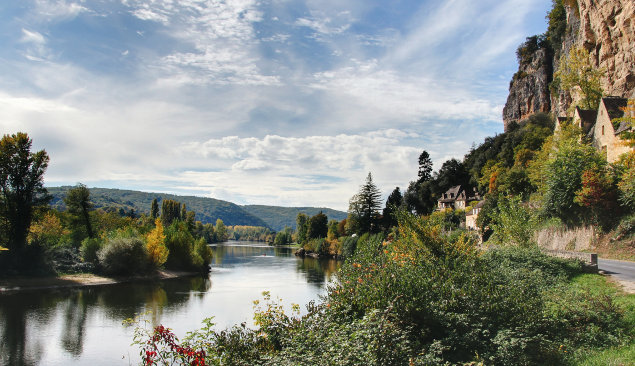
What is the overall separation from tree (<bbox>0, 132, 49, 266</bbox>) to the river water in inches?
295

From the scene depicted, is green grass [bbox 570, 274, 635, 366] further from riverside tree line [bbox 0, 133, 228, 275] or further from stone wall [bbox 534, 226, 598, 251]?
riverside tree line [bbox 0, 133, 228, 275]

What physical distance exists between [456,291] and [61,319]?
25228mm

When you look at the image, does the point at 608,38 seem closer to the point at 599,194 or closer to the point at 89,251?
the point at 599,194

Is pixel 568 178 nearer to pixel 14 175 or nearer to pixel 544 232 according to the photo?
pixel 544 232

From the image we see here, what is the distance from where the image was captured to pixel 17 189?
39.4m

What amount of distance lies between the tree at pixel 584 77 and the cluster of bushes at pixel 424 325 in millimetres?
36757

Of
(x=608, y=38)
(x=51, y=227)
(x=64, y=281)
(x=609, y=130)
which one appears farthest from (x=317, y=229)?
(x=609, y=130)

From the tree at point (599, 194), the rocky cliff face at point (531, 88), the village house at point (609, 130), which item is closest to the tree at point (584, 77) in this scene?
the village house at point (609, 130)

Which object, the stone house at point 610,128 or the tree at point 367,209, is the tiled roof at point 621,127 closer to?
the stone house at point 610,128

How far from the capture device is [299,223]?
135 m

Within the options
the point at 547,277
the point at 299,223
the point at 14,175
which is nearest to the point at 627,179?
the point at 547,277

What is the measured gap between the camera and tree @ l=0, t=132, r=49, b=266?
38.2m

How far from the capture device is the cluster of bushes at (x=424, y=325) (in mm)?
7285

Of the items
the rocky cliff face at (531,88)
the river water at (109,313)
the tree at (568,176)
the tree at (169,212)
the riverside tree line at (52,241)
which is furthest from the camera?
the tree at (169,212)
